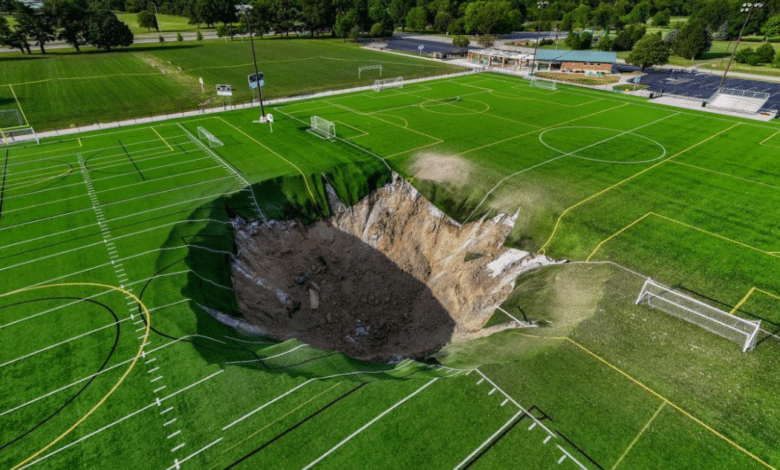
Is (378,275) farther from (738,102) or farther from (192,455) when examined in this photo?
(738,102)

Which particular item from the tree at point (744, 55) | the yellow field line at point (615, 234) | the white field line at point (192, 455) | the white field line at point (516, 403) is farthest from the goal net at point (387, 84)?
the tree at point (744, 55)

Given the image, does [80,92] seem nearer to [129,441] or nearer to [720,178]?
[129,441]

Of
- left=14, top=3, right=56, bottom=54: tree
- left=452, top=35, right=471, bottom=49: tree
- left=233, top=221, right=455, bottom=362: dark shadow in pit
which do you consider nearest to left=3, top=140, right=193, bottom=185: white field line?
left=233, top=221, right=455, bottom=362: dark shadow in pit

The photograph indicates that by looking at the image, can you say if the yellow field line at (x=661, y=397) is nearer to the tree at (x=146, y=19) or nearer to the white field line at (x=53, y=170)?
the white field line at (x=53, y=170)

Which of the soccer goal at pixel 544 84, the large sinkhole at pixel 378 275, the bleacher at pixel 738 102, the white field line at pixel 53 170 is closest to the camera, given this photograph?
the large sinkhole at pixel 378 275

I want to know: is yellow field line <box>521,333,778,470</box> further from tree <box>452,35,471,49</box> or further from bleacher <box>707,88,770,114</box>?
tree <box>452,35,471,49</box>

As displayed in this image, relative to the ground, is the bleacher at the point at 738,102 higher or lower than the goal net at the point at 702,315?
higher

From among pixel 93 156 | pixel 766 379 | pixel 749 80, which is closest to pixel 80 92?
pixel 93 156

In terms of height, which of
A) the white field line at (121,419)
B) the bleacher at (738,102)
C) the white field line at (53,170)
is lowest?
the white field line at (121,419)
